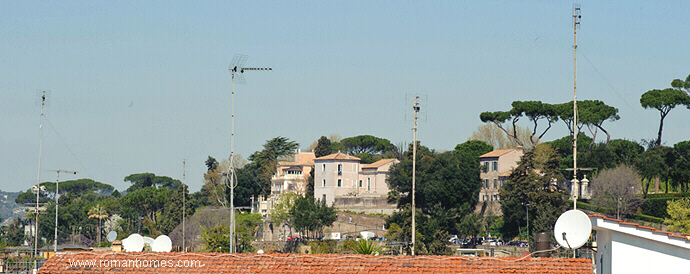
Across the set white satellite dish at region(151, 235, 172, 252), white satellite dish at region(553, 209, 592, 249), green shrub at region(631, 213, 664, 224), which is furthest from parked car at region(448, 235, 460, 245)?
white satellite dish at region(553, 209, 592, 249)

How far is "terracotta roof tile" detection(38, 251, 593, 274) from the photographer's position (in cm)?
1594

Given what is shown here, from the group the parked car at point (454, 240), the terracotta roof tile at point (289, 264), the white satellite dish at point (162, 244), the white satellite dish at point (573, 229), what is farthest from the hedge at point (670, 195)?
the terracotta roof tile at point (289, 264)

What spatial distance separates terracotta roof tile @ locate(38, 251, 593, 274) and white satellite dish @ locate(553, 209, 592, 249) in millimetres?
1065

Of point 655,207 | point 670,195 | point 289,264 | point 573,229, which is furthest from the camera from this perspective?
point 655,207

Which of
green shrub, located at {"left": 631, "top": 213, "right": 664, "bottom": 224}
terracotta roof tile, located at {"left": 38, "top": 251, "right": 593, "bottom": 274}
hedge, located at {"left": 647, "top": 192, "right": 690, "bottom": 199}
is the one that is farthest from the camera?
hedge, located at {"left": 647, "top": 192, "right": 690, "bottom": 199}

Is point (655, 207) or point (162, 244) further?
point (655, 207)

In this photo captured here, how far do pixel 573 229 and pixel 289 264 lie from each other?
5.97 meters

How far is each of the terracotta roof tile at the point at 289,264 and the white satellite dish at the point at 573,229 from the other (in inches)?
41.9

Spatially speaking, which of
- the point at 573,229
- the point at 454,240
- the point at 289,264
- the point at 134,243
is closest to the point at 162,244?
the point at 134,243

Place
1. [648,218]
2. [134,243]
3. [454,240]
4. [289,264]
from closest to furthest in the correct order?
[289,264], [134,243], [648,218], [454,240]

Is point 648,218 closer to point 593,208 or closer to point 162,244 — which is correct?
point 593,208

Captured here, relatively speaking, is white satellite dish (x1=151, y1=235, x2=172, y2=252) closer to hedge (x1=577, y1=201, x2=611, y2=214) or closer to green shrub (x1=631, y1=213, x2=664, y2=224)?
green shrub (x1=631, y1=213, x2=664, y2=224)

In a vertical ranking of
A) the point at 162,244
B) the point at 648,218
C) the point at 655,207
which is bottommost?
the point at 648,218

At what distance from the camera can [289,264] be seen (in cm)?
1634
